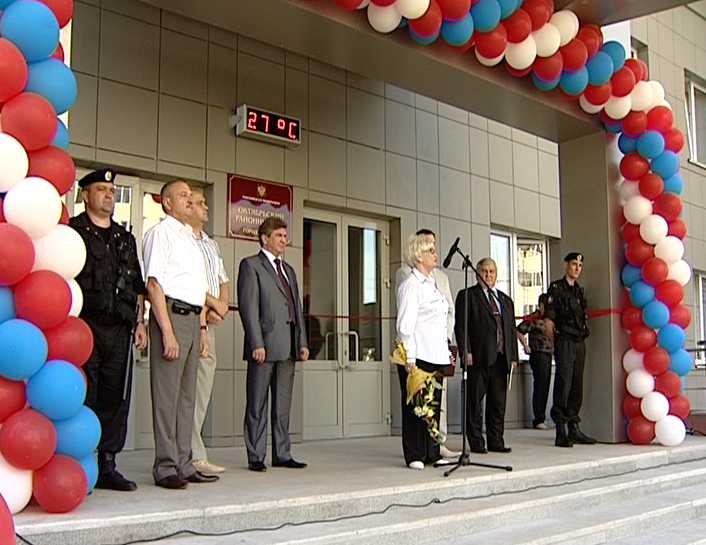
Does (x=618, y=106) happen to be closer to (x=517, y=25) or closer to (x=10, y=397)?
(x=517, y=25)

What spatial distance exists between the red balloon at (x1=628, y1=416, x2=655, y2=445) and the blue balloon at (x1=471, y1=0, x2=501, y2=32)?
352 cm

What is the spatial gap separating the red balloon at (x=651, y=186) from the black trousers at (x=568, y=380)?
4.52ft

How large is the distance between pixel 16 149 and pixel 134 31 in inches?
134

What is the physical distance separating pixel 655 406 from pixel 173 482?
4.30m

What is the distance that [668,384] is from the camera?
6902 millimetres

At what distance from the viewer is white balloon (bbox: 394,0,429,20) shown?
5.04m

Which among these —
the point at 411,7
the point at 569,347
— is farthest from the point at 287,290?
the point at 569,347

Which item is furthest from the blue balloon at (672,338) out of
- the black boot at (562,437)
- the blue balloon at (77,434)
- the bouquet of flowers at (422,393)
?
the blue balloon at (77,434)

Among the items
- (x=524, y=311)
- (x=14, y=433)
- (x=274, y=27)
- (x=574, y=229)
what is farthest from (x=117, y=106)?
(x=524, y=311)

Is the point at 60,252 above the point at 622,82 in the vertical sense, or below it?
below

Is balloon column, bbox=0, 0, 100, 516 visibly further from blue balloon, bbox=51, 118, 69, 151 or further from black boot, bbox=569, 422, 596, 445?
black boot, bbox=569, 422, 596, 445

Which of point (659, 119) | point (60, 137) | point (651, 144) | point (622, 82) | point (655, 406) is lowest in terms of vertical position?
point (655, 406)

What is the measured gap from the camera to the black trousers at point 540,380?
Result: 29.8 ft

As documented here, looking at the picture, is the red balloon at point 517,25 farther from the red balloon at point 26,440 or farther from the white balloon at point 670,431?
the red balloon at point 26,440
